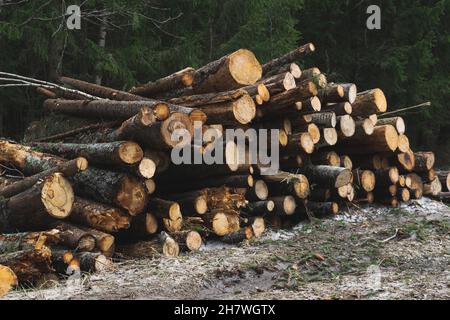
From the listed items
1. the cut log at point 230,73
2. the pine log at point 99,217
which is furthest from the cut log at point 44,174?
the cut log at point 230,73

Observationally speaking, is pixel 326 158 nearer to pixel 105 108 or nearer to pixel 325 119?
pixel 325 119

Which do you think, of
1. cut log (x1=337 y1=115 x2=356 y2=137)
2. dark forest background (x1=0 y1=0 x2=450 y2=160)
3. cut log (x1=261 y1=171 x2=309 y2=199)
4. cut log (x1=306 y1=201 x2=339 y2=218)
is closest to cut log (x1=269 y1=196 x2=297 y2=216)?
cut log (x1=261 y1=171 x2=309 y2=199)

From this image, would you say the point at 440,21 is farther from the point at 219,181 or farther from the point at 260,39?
the point at 219,181

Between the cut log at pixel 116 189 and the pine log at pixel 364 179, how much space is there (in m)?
3.74

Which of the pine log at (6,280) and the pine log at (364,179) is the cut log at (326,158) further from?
the pine log at (6,280)

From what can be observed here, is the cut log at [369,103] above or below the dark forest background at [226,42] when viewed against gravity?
below

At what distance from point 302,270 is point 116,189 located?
223cm

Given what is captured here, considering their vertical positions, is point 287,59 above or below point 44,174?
above

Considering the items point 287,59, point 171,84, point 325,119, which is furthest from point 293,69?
point 171,84

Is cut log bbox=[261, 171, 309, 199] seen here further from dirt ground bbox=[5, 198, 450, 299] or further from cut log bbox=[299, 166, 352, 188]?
dirt ground bbox=[5, 198, 450, 299]

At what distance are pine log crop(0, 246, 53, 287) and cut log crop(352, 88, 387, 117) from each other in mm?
5380

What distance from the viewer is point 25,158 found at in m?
7.09

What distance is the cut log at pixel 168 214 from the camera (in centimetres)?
643

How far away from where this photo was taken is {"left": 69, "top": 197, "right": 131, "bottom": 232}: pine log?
601 centimetres
